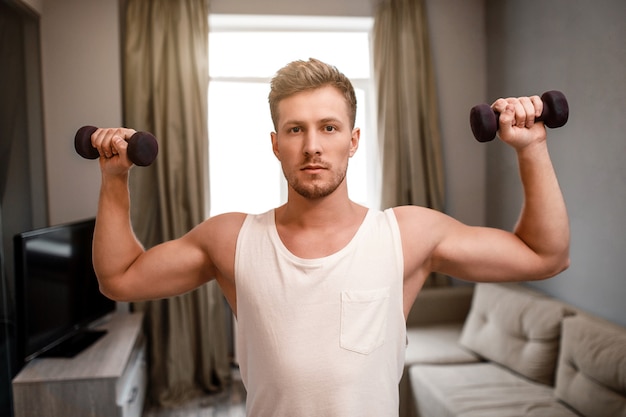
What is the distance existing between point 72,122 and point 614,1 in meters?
3.09

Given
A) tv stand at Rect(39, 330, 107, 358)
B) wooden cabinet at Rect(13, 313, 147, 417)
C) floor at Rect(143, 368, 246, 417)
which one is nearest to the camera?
wooden cabinet at Rect(13, 313, 147, 417)

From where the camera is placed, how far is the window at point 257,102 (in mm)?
4180

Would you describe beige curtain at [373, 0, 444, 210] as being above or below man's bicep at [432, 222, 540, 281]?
above

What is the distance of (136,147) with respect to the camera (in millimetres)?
1158

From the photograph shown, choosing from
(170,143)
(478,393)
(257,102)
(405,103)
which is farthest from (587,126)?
(170,143)

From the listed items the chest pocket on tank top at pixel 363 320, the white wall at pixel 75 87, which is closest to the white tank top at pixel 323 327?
the chest pocket on tank top at pixel 363 320

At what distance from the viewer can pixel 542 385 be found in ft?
9.11

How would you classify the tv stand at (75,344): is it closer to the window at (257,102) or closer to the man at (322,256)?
the window at (257,102)

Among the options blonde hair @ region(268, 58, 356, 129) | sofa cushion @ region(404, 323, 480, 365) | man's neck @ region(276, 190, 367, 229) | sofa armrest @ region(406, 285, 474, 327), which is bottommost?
sofa cushion @ region(404, 323, 480, 365)

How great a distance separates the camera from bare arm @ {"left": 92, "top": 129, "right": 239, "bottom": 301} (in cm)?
122

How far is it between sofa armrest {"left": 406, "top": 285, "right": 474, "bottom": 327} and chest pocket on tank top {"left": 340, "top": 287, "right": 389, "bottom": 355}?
2.54 m

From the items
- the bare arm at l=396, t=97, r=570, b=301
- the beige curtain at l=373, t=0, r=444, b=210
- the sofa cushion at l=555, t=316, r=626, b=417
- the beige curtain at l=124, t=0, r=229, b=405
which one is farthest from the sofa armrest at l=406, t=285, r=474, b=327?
the bare arm at l=396, t=97, r=570, b=301

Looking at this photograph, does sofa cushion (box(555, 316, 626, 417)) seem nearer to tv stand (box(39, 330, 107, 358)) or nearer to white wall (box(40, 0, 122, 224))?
tv stand (box(39, 330, 107, 358))

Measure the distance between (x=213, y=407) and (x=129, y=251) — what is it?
8.35 feet
